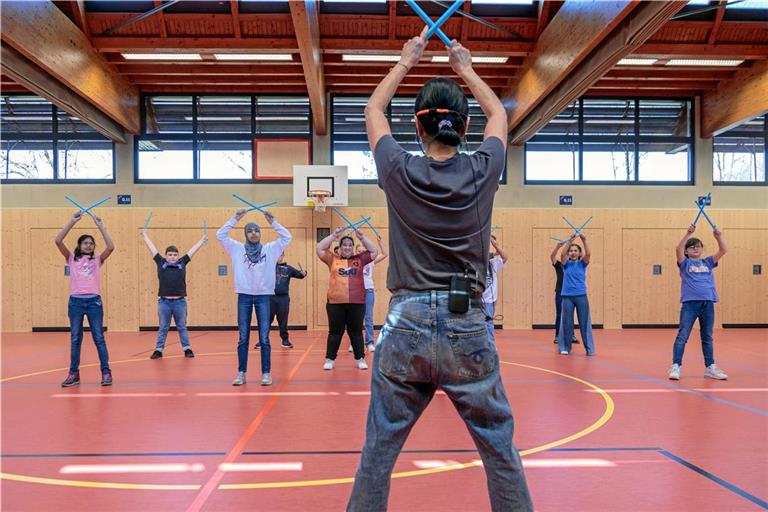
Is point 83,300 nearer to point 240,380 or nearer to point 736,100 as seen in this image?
point 240,380

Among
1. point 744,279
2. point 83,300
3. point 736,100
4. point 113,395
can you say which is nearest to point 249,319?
point 113,395

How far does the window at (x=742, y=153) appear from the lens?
14.0 metres

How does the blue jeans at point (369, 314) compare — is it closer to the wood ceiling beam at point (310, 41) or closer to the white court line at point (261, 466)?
the wood ceiling beam at point (310, 41)

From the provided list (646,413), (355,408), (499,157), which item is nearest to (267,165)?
(355,408)

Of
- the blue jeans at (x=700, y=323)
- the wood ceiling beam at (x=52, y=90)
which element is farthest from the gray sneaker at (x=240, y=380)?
the wood ceiling beam at (x=52, y=90)

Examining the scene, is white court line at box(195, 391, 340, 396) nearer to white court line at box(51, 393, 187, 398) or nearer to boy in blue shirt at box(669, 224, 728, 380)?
white court line at box(51, 393, 187, 398)

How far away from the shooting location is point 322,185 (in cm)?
1291

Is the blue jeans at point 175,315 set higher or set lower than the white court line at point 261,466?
higher

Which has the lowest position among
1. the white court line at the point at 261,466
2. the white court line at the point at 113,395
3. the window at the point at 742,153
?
the white court line at the point at 113,395

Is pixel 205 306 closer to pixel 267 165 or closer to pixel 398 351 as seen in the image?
pixel 267 165

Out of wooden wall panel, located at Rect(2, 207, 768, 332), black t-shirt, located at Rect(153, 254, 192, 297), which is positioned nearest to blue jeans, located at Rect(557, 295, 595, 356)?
wooden wall panel, located at Rect(2, 207, 768, 332)

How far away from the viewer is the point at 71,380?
628 cm

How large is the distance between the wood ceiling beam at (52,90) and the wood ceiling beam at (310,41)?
4705 millimetres

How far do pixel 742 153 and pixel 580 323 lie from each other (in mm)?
8799
